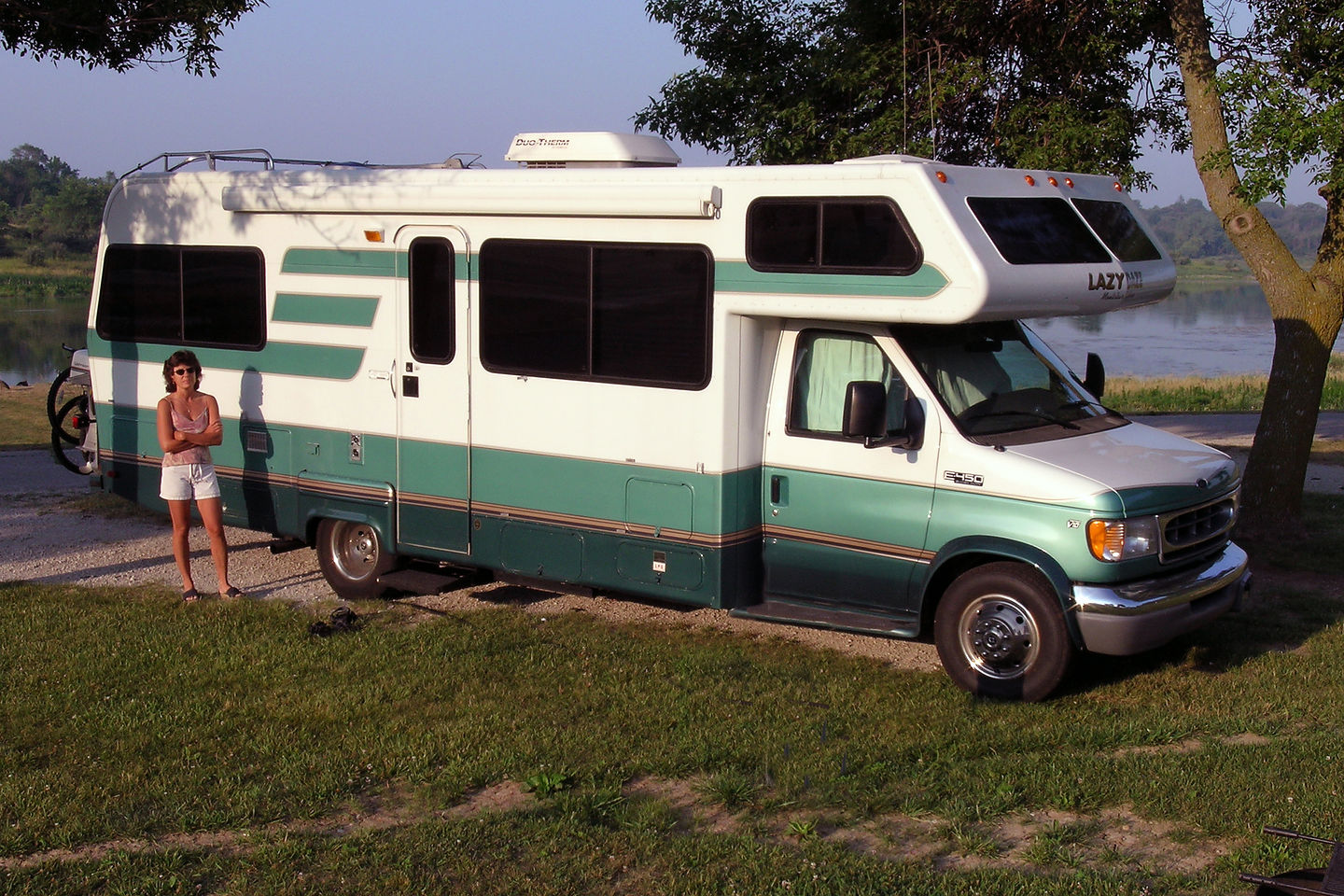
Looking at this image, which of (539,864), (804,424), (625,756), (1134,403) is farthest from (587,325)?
(1134,403)

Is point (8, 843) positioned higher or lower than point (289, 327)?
lower

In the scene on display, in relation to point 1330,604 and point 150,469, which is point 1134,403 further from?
point 150,469

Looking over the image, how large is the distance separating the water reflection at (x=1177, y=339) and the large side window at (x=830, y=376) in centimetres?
2042

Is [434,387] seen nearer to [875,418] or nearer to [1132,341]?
[875,418]

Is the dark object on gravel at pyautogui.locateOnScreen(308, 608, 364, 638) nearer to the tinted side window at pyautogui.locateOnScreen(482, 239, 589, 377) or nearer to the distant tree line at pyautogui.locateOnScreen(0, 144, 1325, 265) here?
the tinted side window at pyautogui.locateOnScreen(482, 239, 589, 377)

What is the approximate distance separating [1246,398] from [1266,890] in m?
23.4

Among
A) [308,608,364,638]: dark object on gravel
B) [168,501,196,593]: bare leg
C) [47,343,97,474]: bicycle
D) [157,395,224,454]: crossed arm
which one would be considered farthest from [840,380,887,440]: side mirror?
[47,343,97,474]: bicycle

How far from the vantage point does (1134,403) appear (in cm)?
2386

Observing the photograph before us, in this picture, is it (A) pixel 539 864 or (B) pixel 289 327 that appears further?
(B) pixel 289 327

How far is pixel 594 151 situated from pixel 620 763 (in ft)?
12.8

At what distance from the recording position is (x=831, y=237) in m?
6.75

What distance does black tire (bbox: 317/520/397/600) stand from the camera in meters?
8.72

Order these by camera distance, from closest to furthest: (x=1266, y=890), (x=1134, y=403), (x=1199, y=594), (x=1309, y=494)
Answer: (x=1266, y=890) < (x=1199, y=594) < (x=1309, y=494) < (x=1134, y=403)

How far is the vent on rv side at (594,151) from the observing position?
796 centimetres
